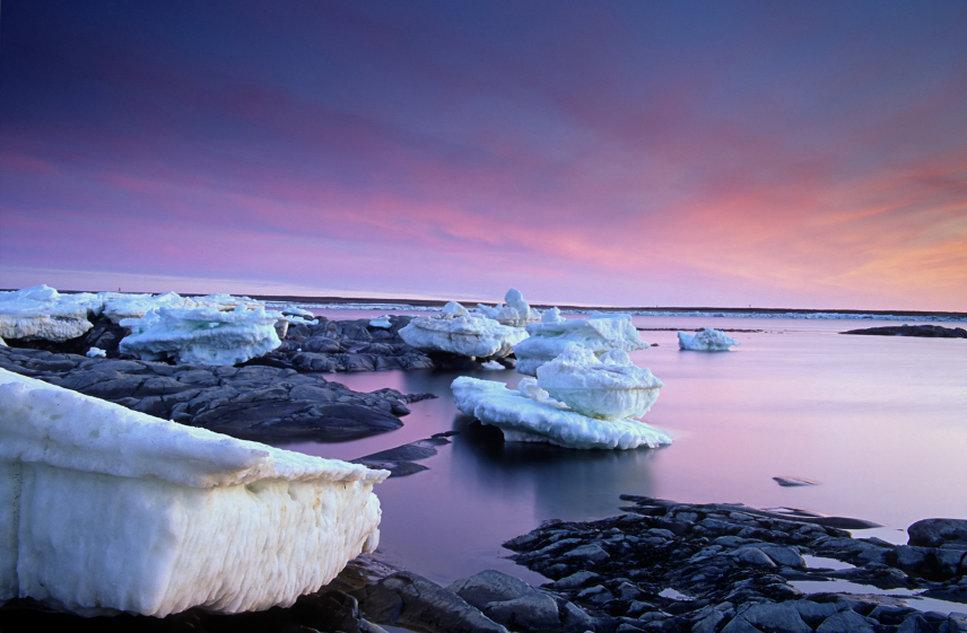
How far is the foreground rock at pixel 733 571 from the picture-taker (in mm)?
3514

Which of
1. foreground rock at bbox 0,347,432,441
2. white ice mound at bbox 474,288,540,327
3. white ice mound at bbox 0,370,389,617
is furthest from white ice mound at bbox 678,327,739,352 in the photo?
white ice mound at bbox 0,370,389,617

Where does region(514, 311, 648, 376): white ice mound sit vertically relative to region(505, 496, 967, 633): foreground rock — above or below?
above

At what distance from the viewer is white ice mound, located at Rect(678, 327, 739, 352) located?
116 ft

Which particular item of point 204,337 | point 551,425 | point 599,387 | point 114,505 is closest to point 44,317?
point 204,337

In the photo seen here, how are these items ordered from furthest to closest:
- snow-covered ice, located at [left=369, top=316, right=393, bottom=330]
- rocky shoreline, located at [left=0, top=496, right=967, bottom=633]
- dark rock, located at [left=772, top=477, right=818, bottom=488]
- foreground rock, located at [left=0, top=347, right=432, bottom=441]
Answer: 1. snow-covered ice, located at [left=369, top=316, right=393, bottom=330]
2. foreground rock, located at [left=0, top=347, right=432, bottom=441]
3. dark rock, located at [left=772, top=477, right=818, bottom=488]
4. rocky shoreline, located at [left=0, top=496, right=967, bottom=633]

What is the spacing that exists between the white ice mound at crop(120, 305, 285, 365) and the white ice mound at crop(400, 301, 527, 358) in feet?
19.7

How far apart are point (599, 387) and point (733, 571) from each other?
4.78m

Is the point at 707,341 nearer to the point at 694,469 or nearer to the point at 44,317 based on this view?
the point at 694,469

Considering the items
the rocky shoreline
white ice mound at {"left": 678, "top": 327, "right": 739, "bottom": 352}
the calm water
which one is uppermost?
white ice mound at {"left": 678, "top": 327, "right": 739, "bottom": 352}

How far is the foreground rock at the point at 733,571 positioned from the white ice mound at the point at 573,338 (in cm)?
1221

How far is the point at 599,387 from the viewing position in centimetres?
921

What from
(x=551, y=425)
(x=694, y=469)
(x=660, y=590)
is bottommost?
(x=694, y=469)

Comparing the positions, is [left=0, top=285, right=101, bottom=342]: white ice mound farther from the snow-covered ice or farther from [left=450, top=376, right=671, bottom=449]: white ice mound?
[left=450, top=376, right=671, bottom=449]: white ice mound

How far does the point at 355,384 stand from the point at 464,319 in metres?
5.73
